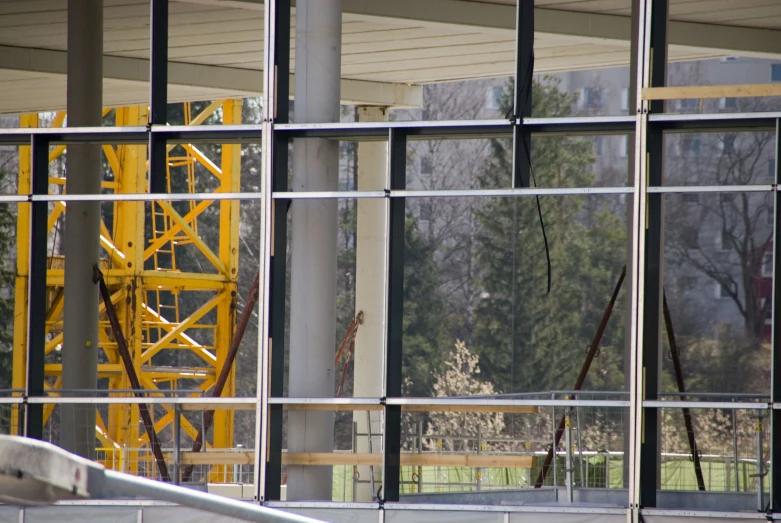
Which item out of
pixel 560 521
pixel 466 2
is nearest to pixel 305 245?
pixel 560 521

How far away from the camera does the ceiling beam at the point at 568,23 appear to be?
14445mm

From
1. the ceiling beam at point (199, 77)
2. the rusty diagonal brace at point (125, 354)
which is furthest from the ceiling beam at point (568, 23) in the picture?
the ceiling beam at point (199, 77)

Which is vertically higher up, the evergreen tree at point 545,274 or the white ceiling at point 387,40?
the white ceiling at point 387,40

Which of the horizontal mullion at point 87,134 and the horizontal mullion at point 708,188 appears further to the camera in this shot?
the horizontal mullion at point 87,134

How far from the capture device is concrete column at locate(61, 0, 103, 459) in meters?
13.0

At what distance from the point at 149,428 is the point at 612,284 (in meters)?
26.2

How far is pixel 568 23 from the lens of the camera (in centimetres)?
1536

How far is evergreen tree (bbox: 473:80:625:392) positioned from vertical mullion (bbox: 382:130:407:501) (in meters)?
28.8

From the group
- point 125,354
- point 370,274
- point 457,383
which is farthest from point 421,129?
point 457,383

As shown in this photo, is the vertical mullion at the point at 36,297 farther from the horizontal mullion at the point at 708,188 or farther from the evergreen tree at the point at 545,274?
the evergreen tree at the point at 545,274

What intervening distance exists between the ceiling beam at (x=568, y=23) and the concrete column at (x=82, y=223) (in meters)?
1.51

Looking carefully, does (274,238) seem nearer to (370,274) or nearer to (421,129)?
(421,129)

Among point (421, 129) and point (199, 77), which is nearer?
point (421, 129)

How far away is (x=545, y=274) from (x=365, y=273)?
2181 cm
